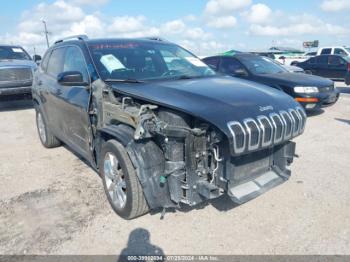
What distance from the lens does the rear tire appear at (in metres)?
5.84

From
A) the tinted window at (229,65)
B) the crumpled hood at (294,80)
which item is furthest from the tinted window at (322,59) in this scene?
the tinted window at (229,65)

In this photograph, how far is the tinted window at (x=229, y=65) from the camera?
29.2 ft

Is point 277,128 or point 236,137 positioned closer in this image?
point 236,137

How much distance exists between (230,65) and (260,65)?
83 centimetres

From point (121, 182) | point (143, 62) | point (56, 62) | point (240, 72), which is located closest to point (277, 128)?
point (121, 182)

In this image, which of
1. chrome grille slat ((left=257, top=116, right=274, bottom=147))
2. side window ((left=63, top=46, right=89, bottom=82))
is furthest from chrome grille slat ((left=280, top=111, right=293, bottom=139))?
side window ((left=63, top=46, right=89, bottom=82))

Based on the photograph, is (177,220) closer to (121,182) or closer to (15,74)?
(121,182)

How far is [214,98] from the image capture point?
10.2 feet

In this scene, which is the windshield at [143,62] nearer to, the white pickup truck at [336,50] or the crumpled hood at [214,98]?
the crumpled hood at [214,98]

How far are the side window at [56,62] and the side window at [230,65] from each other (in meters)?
4.91

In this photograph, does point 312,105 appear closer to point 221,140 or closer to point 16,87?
point 221,140

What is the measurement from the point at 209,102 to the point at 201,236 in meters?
1.28

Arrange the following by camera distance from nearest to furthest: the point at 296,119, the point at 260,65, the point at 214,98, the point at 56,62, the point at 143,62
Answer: the point at 214,98, the point at 296,119, the point at 143,62, the point at 56,62, the point at 260,65

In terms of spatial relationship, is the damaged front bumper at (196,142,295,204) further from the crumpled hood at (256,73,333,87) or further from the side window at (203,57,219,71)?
the side window at (203,57,219,71)
